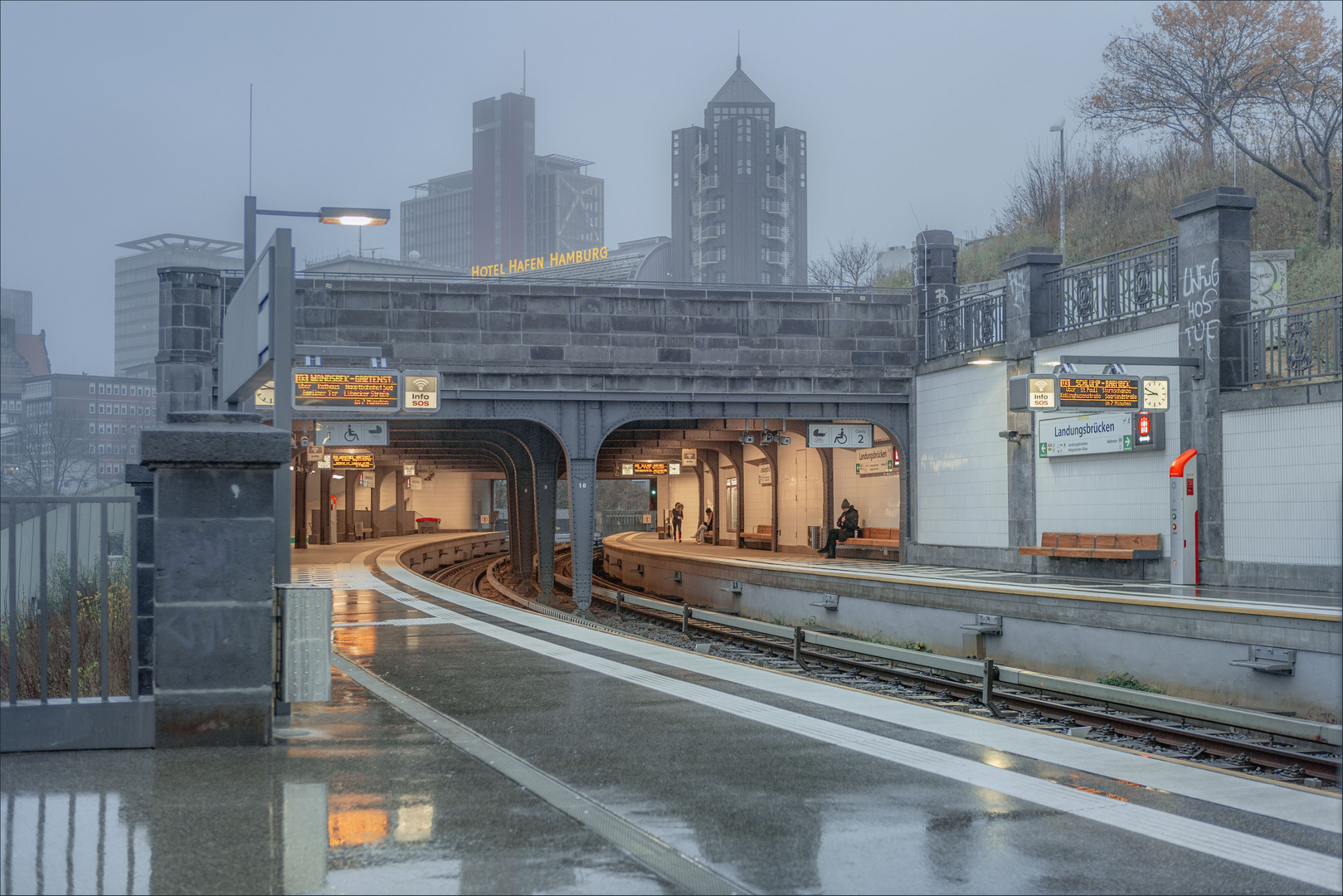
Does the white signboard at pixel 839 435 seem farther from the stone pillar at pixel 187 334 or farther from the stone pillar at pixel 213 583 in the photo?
the stone pillar at pixel 213 583

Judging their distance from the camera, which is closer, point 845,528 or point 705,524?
point 845,528

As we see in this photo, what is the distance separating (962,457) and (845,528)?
639 cm

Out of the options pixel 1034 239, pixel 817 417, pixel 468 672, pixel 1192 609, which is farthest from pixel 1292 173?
pixel 468 672

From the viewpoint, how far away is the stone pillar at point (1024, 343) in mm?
22984

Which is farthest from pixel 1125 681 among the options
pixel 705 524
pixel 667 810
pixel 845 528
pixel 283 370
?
pixel 705 524

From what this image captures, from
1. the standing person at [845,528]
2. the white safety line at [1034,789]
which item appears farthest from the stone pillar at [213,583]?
the standing person at [845,528]

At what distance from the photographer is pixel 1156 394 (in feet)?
61.3

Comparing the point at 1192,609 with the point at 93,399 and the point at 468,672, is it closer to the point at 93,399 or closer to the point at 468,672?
the point at 468,672

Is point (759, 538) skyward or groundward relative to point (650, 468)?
groundward

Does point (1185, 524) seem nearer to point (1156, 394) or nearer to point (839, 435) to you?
point (1156, 394)

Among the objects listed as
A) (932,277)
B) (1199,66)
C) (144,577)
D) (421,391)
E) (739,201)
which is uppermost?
(739,201)

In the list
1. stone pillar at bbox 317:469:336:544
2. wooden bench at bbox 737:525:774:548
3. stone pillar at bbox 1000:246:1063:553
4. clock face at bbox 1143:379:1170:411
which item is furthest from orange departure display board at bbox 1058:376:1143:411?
stone pillar at bbox 317:469:336:544

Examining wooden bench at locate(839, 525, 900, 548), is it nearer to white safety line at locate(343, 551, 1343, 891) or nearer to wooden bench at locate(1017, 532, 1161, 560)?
wooden bench at locate(1017, 532, 1161, 560)

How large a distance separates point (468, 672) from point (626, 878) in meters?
6.62
